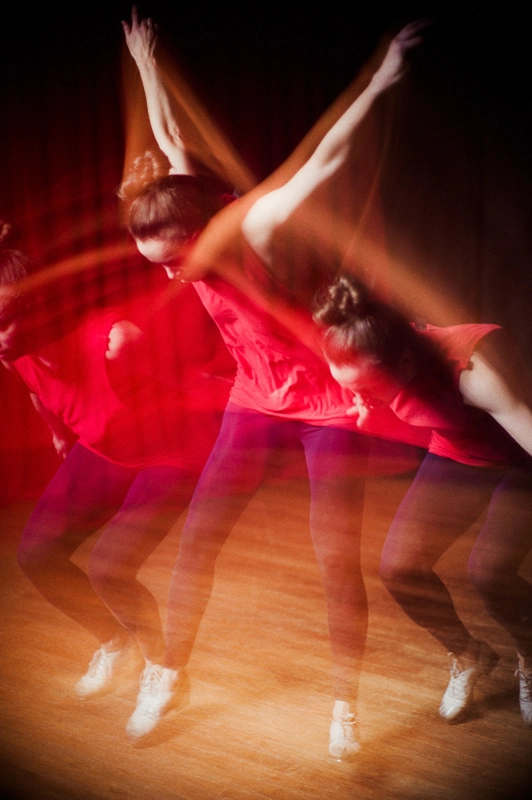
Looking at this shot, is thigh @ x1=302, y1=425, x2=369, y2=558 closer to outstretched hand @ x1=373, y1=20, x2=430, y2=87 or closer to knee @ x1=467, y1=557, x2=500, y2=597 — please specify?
knee @ x1=467, y1=557, x2=500, y2=597

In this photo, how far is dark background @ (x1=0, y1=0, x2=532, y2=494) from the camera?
1867 mm

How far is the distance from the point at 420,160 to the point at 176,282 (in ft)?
2.92

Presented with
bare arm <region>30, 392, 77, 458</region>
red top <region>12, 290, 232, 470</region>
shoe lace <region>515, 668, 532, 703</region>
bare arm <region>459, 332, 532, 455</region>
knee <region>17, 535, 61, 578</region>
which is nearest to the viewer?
bare arm <region>459, 332, 532, 455</region>

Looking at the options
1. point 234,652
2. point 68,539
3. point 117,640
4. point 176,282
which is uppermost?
point 176,282

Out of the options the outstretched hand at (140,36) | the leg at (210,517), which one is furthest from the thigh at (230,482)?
the outstretched hand at (140,36)

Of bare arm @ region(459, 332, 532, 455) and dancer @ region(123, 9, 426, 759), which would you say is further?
dancer @ region(123, 9, 426, 759)

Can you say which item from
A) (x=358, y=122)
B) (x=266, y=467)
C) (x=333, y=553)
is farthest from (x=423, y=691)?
(x=358, y=122)

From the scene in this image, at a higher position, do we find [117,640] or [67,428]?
[67,428]

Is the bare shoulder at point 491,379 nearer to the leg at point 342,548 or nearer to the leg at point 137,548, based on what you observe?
the leg at point 342,548

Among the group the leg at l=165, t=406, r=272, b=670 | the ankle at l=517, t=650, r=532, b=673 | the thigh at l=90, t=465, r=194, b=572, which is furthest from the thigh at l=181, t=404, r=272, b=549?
the ankle at l=517, t=650, r=532, b=673

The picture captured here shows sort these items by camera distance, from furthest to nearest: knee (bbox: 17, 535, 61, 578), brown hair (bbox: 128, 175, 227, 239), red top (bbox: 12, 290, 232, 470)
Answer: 1. red top (bbox: 12, 290, 232, 470)
2. knee (bbox: 17, 535, 61, 578)
3. brown hair (bbox: 128, 175, 227, 239)

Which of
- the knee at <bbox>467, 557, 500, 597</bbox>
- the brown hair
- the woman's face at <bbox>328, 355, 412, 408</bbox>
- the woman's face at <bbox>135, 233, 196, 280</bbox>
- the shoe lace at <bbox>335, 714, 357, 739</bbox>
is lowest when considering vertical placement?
the shoe lace at <bbox>335, 714, 357, 739</bbox>

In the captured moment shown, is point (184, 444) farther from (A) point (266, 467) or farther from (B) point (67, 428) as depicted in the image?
(B) point (67, 428)

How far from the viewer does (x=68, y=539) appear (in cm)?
173
